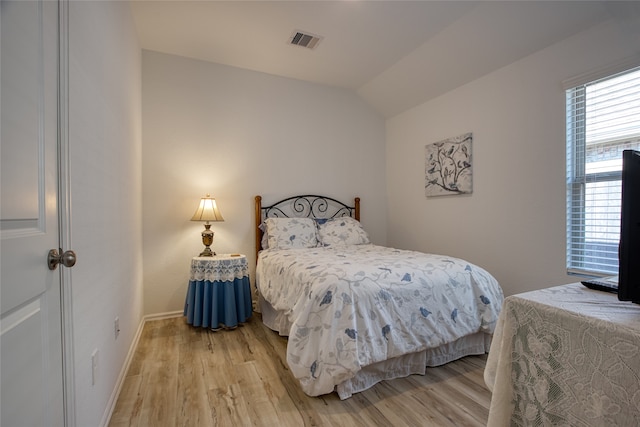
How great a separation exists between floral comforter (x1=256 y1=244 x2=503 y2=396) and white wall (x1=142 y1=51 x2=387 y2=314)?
1.38 meters

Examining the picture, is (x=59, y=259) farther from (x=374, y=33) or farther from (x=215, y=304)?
(x=374, y=33)

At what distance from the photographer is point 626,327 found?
0.75 meters

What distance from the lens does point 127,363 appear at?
2021 mm

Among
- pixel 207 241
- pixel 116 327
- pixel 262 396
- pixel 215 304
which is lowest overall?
pixel 262 396

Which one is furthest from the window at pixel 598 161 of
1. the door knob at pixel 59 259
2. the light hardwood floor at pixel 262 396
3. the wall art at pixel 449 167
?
the door knob at pixel 59 259

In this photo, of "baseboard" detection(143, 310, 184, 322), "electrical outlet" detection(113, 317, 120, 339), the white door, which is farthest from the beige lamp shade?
the white door

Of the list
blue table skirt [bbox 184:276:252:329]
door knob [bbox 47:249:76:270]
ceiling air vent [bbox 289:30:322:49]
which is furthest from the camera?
ceiling air vent [bbox 289:30:322:49]

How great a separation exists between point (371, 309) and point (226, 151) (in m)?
2.43

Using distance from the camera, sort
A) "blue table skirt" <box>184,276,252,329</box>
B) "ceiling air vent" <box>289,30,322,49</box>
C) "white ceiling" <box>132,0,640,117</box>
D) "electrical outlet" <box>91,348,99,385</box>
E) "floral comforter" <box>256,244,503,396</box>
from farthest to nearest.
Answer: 1. "ceiling air vent" <box>289,30,322,49</box>
2. "blue table skirt" <box>184,276,252,329</box>
3. "white ceiling" <box>132,0,640,117</box>
4. "floral comforter" <box>256,244,503,396</box>
5. "electrical outlet" <box>91,348,99,385</box>

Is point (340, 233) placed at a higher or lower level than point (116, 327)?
higher

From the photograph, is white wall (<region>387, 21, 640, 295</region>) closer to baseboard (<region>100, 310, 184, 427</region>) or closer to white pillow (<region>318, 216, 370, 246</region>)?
white pillow (<region>318, 216, 370, 246</region>)

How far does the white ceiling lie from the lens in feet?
7.72

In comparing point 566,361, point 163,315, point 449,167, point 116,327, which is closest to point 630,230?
point 566,361

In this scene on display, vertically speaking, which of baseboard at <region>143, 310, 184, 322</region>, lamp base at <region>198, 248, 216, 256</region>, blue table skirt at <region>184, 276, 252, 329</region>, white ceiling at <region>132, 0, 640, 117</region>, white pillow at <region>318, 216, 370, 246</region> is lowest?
baseboard at <region>143, 310, 184, 322</region>
